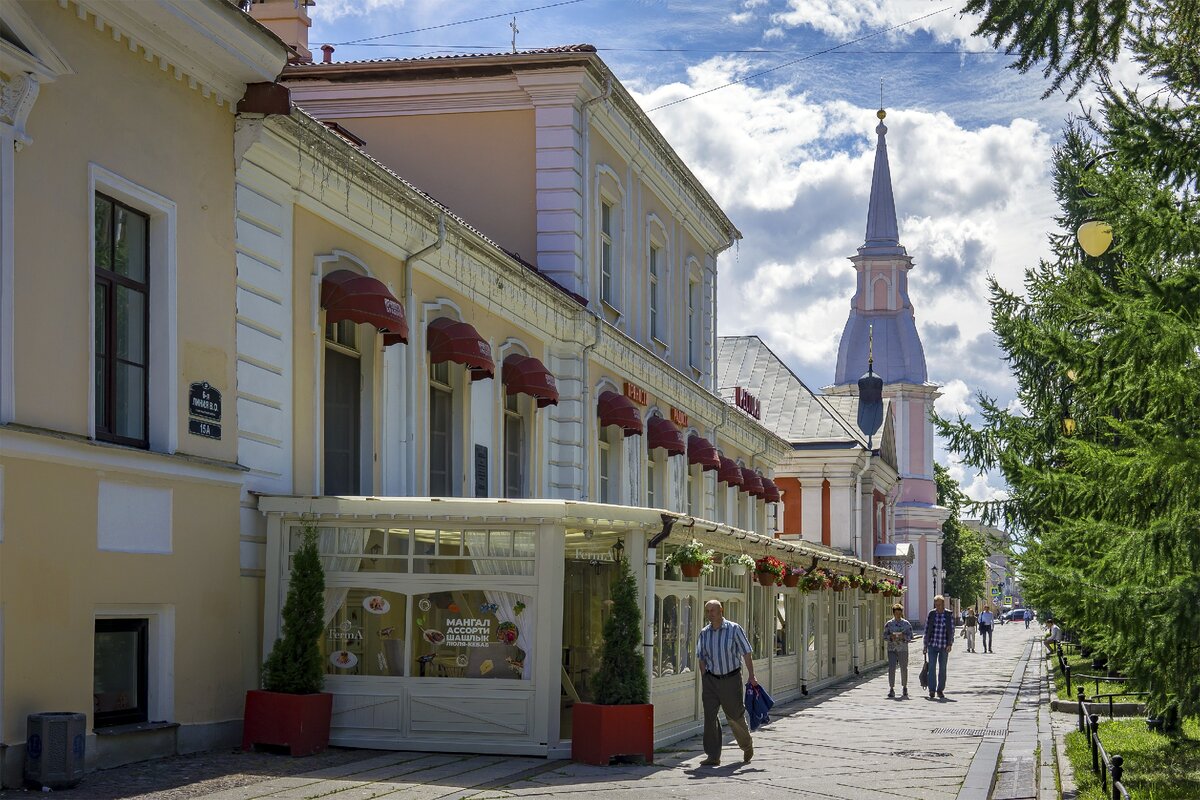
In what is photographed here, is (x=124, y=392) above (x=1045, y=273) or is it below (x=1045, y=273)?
below

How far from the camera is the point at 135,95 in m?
13.3

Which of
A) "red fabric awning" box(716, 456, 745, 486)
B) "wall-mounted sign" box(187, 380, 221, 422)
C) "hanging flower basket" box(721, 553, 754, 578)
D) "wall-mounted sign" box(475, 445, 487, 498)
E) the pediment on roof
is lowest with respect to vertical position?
"hanging flower basket" box(721, 553, 754, 578)

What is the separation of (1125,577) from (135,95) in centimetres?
896

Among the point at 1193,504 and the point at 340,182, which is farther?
the point at 340,182

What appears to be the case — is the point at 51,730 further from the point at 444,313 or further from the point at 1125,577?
the point at 444,313

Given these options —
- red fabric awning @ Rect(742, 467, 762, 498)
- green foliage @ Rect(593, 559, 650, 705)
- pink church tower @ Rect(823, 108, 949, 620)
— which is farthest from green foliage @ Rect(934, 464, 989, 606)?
green foliage @ Rect(593, 559, 650, 705)

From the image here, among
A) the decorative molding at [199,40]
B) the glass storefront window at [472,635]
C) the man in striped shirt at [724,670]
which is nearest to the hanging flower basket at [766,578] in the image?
the man in striped shirt at [724,670]

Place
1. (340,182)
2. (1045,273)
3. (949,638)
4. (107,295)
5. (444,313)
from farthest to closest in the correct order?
(1045,273), (949,638), (444,313), (340,182), (107,295)

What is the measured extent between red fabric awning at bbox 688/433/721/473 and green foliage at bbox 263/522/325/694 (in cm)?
2020

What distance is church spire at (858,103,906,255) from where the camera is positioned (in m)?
109

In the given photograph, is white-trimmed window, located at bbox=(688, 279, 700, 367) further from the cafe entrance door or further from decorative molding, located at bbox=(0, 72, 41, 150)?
decorative molding, located at bbox=(0, 72, 41, 150)

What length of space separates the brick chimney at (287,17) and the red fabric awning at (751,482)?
1729 cm

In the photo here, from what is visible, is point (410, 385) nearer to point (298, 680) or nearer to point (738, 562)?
point (738, 562)

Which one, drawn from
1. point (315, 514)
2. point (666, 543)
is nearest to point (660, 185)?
point (666, 543)
